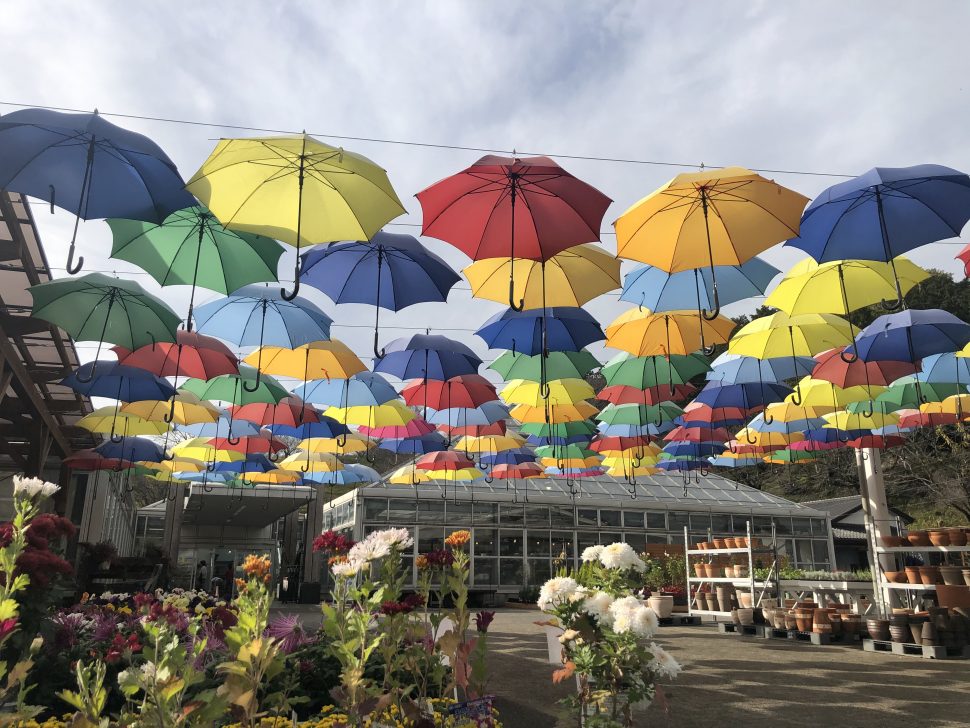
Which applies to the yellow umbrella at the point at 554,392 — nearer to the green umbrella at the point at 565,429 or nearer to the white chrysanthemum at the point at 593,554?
the green umbrella at the point at 565,429

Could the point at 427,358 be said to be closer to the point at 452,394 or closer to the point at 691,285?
the point at 452,394

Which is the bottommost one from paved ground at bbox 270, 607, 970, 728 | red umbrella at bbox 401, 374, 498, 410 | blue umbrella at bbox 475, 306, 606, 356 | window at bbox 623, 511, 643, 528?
paved ground at bbox 270, 607, 970, 728

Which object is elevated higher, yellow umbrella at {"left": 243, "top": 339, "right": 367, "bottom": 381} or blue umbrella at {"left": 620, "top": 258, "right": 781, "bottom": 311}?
blue umbrella at {"left": 620, "top": 258, "right": 781, "bottom": 311}

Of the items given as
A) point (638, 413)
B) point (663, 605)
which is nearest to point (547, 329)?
point (638, 413)

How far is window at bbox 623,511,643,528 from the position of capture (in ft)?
65.9

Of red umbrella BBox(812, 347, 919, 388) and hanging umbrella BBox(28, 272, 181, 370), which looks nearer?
hanging umbrella BBox(28, 272, 181, 370)

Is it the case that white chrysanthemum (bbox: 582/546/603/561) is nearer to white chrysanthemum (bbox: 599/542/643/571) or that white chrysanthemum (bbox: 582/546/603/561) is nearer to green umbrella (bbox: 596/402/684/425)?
white chrysanthemum (bbox: 599/542/643/571)

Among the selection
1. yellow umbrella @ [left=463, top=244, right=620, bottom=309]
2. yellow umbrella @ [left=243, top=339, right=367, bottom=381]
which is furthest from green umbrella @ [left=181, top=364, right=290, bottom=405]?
yellow umbrella @ [left=463, top=244, right=620, bottom=309]

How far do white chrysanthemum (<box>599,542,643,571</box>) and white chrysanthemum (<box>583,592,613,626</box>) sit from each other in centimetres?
32

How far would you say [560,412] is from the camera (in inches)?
450

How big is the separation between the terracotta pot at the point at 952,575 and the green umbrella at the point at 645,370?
387cm

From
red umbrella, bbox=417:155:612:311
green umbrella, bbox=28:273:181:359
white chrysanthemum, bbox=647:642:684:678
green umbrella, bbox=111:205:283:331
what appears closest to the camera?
white chrysanthemum, bbox=647:642:684:678

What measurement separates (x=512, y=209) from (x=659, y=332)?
3836 mm

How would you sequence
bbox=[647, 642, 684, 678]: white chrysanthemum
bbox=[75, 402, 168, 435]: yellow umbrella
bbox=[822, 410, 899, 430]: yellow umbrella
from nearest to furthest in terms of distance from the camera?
bbox=[647, 642, 684, 678]: white chrysanthemum < bbox=[75, 402, 168, 435]: yellow umbrella < bbox=[822, 410, 899, 430]: yellow umbrella
